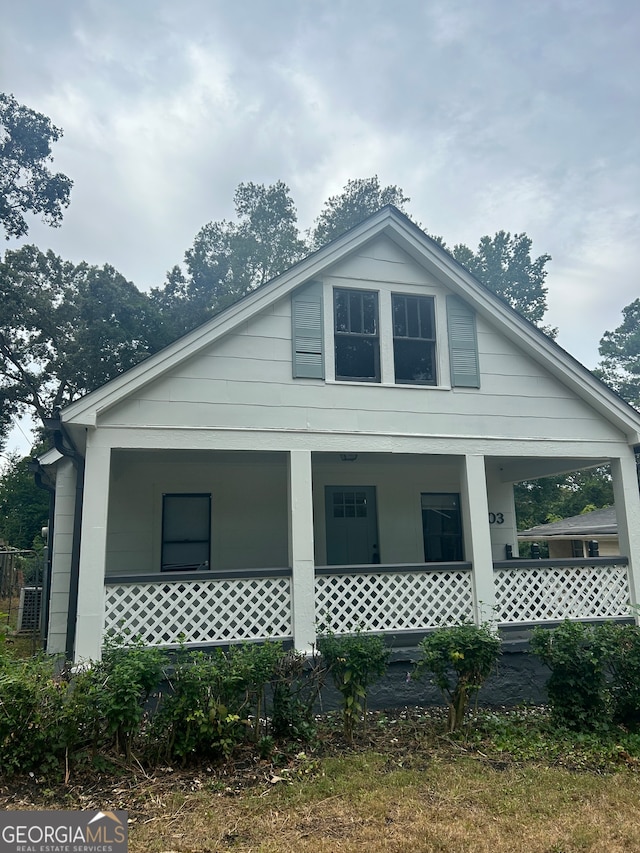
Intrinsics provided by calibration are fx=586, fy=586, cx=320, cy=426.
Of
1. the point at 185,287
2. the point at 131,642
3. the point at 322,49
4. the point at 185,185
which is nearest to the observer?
the point at 131,642

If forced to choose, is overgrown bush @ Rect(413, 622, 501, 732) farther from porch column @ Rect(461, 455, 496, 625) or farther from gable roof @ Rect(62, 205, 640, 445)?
gable roof @ Rect(62, 205, 640, 445)

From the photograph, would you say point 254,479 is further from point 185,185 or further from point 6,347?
point 6,347

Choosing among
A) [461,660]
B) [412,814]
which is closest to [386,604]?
[461,660]

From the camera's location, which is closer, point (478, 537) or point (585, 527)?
point (478, 537)

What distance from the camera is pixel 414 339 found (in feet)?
28.6

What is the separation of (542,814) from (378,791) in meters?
1.20

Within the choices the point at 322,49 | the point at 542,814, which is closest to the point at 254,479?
the point at 542,814

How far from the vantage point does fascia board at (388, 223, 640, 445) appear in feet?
28.2

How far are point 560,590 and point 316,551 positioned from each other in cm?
416

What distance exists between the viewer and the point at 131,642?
22.0 feet

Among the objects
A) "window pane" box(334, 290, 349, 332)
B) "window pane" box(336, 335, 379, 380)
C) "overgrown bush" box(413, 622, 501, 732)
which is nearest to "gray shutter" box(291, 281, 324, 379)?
"window pane" box(334, 290, 349, 332)

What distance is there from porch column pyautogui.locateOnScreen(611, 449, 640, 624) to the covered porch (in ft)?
0.07

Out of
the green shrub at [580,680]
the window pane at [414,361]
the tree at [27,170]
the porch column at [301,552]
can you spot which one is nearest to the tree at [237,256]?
the tree at [27,170]

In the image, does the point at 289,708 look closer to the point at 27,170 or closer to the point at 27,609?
the point at 27,609
